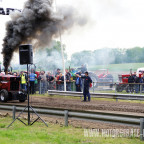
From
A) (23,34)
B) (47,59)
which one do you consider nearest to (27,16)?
(23,34)

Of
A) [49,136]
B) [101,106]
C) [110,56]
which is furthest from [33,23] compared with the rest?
[110,56]

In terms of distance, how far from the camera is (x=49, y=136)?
24.6ft

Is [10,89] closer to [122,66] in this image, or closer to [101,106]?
[101,106]

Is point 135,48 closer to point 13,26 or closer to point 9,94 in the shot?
point 13,26

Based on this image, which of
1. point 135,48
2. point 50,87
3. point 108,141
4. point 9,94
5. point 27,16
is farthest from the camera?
point 135,48

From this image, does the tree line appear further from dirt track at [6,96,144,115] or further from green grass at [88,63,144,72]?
dirt track at [6,96,144,115]

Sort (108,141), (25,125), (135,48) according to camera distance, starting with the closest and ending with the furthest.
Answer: (108,141) → (25,125) → (135,48)

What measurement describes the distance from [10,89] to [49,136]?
8.91m

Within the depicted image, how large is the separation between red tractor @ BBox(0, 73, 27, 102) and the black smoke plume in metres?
1.93

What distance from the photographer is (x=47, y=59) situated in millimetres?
40938

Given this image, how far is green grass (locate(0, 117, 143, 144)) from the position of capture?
6992 mm

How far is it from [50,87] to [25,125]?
479 inches

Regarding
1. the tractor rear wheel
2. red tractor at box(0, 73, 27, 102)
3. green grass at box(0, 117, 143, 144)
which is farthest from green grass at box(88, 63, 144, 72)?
green grass at box(0, 117, 143, 144)

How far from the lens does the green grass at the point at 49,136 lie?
275 inches
